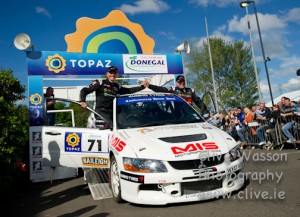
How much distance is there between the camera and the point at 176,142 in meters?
4.20

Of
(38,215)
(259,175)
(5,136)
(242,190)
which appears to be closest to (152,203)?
(242,190)

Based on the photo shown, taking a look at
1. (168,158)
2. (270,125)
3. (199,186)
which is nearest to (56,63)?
(168,158)

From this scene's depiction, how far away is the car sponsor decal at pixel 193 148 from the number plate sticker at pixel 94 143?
6.91 feet

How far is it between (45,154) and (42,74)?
10.6ft

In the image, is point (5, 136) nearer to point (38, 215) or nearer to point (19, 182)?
point (38, 215)

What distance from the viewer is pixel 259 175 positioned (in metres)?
5.77

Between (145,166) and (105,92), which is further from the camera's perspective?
(105,92)

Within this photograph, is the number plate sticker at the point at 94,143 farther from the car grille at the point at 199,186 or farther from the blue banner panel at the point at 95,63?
the blue banner panel at the point at 95,63

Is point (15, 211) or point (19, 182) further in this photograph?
point (19, 182)

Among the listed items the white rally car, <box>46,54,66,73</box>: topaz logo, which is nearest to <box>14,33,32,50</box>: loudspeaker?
<box>46,54,66,73</box>: topaz logo

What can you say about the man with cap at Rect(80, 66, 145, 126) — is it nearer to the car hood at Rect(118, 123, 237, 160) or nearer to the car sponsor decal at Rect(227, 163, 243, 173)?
the car hood at Rect(118, 123, 237, 160)

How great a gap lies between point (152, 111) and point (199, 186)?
6.26 feet

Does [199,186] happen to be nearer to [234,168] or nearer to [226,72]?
[234,168]

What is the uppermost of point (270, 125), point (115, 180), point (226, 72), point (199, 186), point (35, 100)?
point (226, 72)
